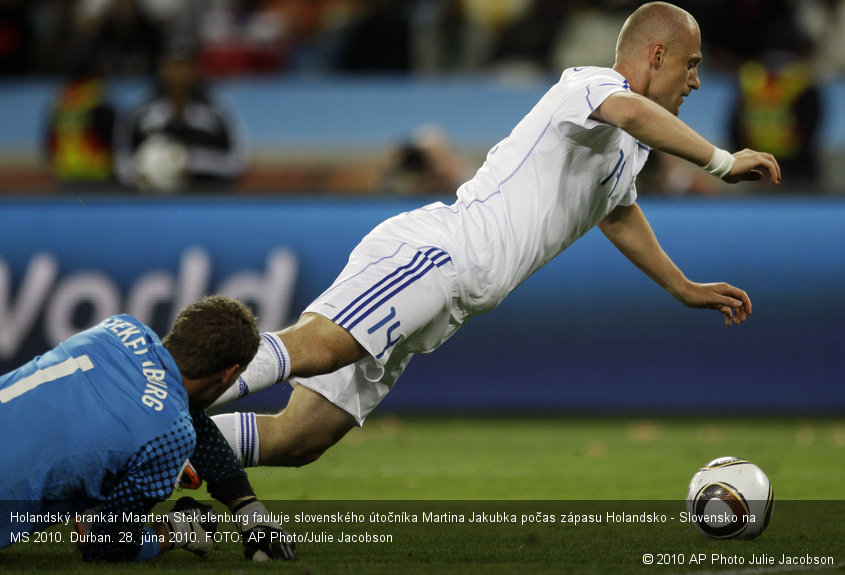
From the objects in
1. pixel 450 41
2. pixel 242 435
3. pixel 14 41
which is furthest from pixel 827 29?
pixel 242 435

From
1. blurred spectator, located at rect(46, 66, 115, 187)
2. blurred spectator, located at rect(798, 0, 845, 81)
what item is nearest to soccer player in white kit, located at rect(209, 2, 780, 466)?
blurred spectator, located at rect(46, 66, 115, 187)

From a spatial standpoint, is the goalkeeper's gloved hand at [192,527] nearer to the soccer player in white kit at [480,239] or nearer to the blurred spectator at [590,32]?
the soccer player in white kit at [480,239]

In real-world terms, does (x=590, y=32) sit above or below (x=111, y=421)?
above

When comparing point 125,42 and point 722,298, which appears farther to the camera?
point 125,42

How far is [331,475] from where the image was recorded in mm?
6613

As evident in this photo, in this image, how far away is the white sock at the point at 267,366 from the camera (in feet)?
14.0

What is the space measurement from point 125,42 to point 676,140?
31.3 feet

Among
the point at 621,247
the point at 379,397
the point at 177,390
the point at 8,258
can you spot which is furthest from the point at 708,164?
the point at 8,258

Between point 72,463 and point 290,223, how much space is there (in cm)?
532

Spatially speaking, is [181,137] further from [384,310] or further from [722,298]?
[384,310]

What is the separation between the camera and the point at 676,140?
4.30 meters

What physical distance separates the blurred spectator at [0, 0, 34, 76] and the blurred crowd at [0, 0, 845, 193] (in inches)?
0.4

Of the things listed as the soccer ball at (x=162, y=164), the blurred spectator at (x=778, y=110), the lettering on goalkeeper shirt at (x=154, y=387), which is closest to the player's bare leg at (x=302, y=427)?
the lettering on goalkeeper shirt at (x=154, y=387)

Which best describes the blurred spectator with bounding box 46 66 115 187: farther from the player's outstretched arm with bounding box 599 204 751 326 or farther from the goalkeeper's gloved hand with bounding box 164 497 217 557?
the goalkeeper's gloved hand with bounding box 164 497 217 557
